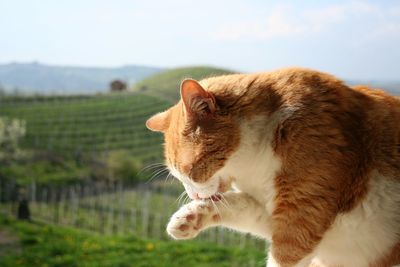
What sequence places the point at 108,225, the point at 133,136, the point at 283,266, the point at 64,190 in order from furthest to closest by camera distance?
the point at 133,136 → the point at 64,190 → the point at 108,225 → the point at 283,266

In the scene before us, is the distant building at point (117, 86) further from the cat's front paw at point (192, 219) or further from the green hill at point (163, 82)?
the cat's front paw at point (192, 219)

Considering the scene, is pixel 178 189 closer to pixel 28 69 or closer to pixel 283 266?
pixel 283 266

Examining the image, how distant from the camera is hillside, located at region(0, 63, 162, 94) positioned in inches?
412

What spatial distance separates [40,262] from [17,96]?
18.9 feet

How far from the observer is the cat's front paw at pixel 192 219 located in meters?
0.74

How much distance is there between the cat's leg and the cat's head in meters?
0.02

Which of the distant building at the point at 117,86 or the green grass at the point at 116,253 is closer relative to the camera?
the green grass at the point at 116,253

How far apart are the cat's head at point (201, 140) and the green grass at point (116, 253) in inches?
103

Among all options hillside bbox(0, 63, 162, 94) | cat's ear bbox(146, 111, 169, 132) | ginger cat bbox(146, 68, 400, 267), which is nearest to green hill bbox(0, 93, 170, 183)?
hillside bbox(0, 63, 162, 94)

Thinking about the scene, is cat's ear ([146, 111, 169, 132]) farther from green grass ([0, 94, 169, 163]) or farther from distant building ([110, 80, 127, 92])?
distant building ([110, 80, 127, 92])

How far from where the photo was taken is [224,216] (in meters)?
0.76

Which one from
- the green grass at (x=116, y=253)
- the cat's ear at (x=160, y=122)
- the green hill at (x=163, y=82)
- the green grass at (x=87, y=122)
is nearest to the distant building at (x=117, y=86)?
the green hill at (x=163, y=82)

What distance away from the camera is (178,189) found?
20.9 ft

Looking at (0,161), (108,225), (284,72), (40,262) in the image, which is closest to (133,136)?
(0,161)
